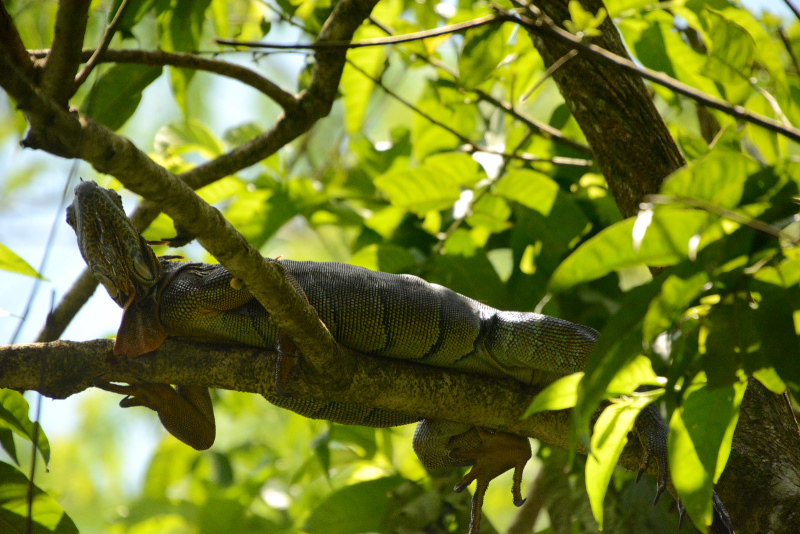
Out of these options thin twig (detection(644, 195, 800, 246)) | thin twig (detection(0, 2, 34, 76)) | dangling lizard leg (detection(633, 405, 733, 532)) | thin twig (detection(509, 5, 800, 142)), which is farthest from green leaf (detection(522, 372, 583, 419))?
thin twig (detection(0, 2, 34, 76))

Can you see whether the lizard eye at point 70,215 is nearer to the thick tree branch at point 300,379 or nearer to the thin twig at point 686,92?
the thick tree branch at point 300,379

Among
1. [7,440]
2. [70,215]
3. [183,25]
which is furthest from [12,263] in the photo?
[183,25]

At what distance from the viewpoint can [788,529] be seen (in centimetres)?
Answer: 359

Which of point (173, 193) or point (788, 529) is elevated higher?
point (173, 193)

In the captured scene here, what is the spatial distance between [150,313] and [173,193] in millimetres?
1802

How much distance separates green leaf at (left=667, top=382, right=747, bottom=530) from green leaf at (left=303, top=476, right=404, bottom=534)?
307 cm

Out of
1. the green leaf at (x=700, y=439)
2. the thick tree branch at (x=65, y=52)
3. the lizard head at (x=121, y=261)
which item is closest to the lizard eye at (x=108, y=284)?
the lizard head at (x=121, y=261)

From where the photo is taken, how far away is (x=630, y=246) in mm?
1975

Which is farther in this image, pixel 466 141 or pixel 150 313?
pixel 466 141

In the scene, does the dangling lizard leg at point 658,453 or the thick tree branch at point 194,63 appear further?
the thick tree branch at point 194,63

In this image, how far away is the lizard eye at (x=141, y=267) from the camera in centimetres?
408

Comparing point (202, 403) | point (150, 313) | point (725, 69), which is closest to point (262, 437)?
point (202, 403)

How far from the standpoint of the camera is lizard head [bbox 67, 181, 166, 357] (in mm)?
3852

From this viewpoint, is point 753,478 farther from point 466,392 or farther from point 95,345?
point 95,345
